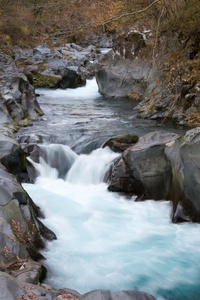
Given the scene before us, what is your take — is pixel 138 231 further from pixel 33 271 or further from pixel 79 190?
pixel 33 271

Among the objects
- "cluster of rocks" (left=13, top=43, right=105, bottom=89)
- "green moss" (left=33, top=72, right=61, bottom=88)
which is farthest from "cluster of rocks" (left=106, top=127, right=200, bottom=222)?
"green moss" (left=33, top=72, right=61, bottom=88)

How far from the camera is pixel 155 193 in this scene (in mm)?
6973

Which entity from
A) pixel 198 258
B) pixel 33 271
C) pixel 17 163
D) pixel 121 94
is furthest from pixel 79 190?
pixel 121 94

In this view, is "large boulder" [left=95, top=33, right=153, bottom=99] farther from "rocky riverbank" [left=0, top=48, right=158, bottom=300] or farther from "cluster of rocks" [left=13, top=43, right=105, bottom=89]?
"rocky riverbank" [left=0, top=48, right=158, bottom=300]

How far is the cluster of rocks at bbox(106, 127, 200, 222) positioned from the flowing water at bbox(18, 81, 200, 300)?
0.86 ft

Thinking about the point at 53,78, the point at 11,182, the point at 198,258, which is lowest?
the point at 198,258

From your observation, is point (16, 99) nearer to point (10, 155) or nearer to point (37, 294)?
point (10, 155)

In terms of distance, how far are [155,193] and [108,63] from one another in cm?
1188

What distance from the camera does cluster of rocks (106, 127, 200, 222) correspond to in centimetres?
592

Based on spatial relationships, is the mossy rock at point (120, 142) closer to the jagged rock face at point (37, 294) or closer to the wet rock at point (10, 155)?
the wet rock at point (10, 155)

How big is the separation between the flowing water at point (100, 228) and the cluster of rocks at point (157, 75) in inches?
36.6

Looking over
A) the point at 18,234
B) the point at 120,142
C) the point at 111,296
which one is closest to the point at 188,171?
the point at 120,142

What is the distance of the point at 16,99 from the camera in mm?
12172

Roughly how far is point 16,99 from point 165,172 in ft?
25.2
